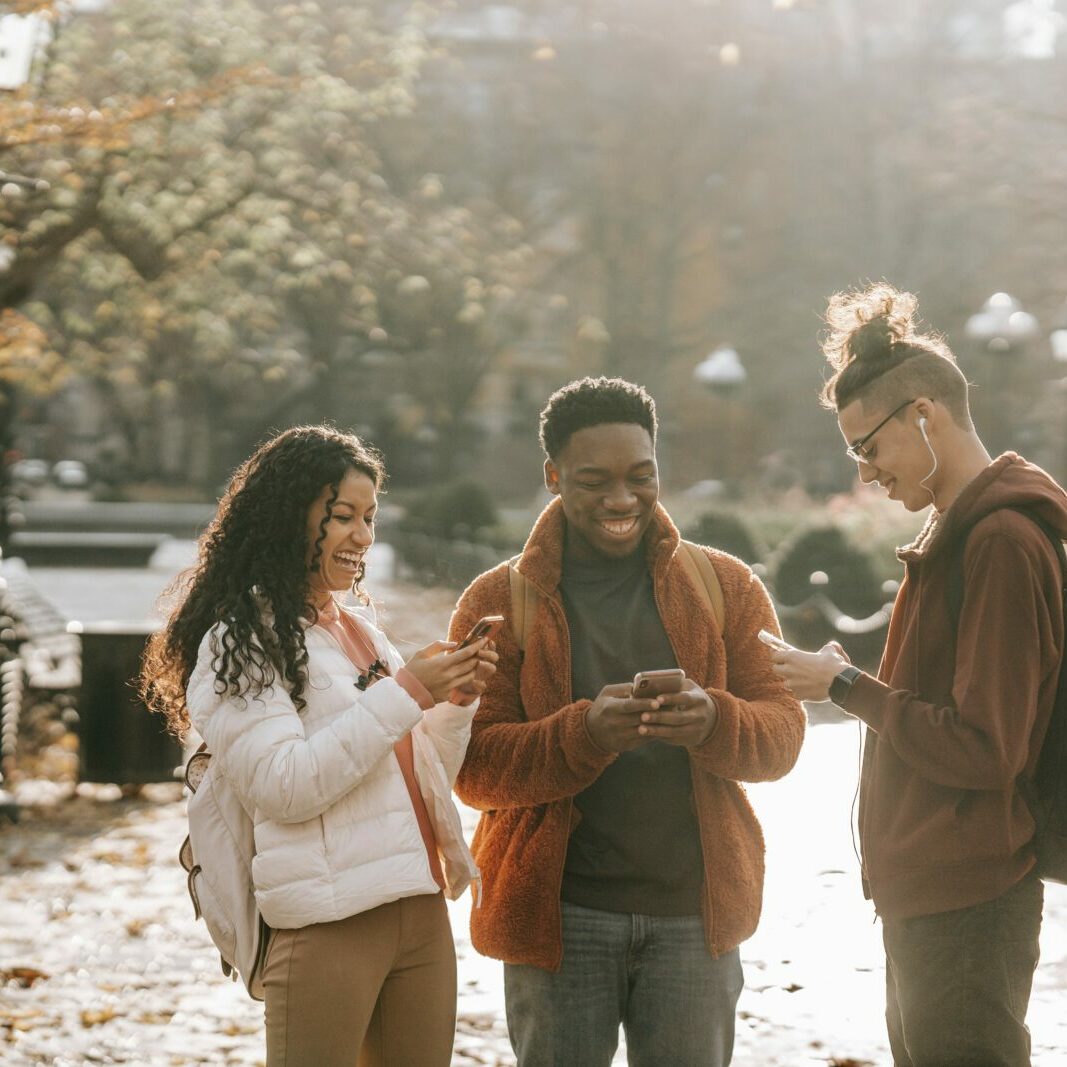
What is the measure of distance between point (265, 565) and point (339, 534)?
16 centimetres

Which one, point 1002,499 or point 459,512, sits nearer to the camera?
point 1002,499

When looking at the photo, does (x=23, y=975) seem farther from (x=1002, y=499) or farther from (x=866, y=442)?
(x=1002, y=499)

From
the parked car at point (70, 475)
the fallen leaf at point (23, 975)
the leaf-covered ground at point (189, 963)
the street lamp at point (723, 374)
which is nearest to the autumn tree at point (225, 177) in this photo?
the street lamp at point (723, 374)

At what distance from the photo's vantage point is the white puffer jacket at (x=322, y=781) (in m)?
2.85

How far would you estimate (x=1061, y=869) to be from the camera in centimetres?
298

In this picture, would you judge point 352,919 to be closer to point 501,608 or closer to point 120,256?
point 501,608

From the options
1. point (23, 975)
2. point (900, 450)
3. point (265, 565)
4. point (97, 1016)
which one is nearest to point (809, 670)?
point (900, 450)

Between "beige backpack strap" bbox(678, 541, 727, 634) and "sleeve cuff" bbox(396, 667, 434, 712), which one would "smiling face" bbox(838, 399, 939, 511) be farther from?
"sleeve cuff" bbox(396, 667, 434, 712)

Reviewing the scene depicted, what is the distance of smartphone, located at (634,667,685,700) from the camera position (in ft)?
9.46

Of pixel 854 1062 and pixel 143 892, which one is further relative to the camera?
pixel 143 892

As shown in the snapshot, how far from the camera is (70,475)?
5931cm

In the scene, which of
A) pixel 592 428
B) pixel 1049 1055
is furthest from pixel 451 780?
pixel 1049 1055

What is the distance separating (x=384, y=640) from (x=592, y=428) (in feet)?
2.15

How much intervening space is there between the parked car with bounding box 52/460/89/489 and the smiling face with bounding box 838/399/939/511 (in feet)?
180
